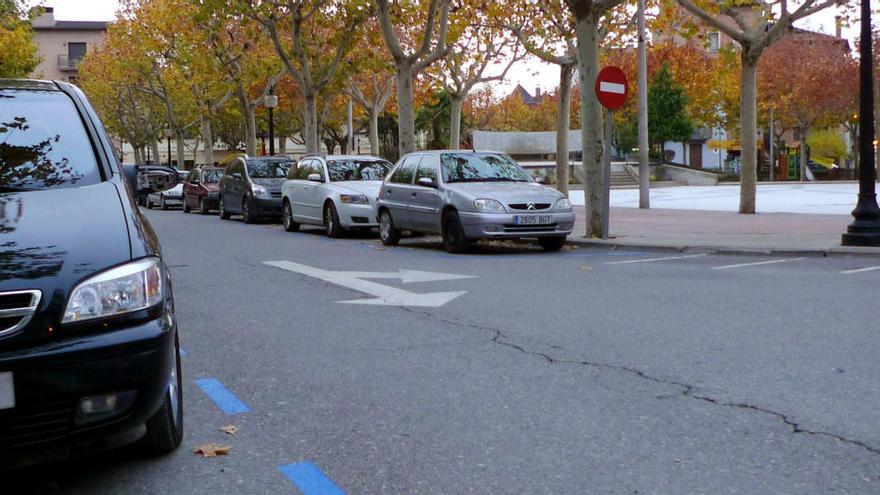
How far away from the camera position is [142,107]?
6438 cm

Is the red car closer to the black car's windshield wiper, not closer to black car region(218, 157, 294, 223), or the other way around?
black car region(218, 157, 294, 223)

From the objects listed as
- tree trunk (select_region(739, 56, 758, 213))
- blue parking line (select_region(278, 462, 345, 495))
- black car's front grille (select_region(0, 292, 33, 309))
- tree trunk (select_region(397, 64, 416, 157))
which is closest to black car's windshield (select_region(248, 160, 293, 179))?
tree trunk (select_region(397, 64, 416, 157))

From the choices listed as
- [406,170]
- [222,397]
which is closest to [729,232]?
[406,170]

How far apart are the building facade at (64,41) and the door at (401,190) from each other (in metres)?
80.4

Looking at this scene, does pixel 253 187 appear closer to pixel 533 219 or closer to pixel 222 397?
pixel 533 219

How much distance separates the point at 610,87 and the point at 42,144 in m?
11.3

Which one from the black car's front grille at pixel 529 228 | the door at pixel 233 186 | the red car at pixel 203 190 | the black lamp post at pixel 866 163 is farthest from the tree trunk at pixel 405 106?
the black lamp post at pixel 866 163

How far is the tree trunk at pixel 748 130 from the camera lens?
20.7m

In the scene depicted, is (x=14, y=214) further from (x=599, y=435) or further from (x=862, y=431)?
(x=862, y=431)

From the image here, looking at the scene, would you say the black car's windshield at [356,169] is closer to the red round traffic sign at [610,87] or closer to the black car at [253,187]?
the black car at [253,187]

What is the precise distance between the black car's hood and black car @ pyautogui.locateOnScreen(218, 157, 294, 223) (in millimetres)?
19087

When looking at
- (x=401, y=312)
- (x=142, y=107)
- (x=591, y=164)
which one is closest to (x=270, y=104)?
(x=591, y=164)

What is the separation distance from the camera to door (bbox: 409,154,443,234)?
47.6 feet

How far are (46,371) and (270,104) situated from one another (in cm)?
3158
